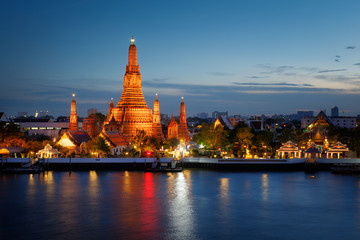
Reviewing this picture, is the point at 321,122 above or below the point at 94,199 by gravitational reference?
above

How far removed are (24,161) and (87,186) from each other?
17921 mm

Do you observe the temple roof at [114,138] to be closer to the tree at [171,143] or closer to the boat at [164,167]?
the tree at [171,143]

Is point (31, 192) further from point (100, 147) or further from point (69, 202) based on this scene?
point (100, 147)

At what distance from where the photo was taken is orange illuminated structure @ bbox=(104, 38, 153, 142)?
78700 millimetres

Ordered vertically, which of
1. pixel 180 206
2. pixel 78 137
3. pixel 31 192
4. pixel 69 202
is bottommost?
pixel 180 206

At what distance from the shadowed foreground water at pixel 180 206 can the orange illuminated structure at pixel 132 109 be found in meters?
22.1

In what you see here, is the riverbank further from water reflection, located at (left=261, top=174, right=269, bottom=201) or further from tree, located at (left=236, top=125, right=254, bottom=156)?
tree, located at (left=236, top=125, right=254, bottom=156)

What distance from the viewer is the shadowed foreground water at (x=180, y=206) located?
32.7 metres

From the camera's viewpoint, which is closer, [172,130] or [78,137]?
[78,137]

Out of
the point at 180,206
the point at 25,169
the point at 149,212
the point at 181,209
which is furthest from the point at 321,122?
the point at 149,212

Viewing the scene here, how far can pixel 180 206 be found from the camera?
131 feet

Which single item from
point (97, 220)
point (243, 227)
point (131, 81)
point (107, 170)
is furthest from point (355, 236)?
point (131, 81)

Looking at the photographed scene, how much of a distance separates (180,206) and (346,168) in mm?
28562

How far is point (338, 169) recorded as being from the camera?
198 ft
